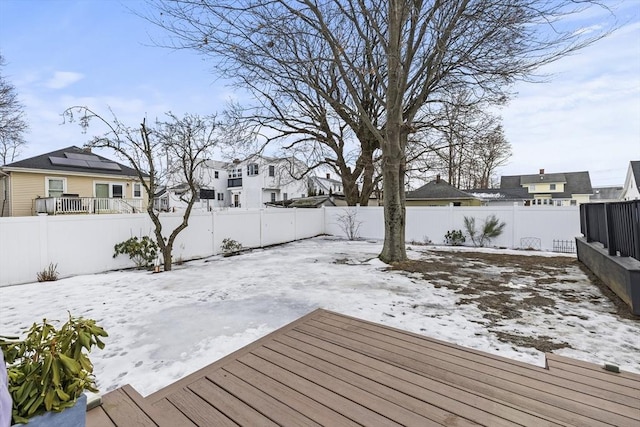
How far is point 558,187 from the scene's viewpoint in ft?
95.4

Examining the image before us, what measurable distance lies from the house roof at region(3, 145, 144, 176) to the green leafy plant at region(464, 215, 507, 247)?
15.0 metres

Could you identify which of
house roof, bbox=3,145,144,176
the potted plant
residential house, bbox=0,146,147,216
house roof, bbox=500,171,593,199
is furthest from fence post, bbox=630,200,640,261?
house roof, bbox=500,171,593,199

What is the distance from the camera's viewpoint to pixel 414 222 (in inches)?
453

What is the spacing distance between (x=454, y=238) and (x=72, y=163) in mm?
16830

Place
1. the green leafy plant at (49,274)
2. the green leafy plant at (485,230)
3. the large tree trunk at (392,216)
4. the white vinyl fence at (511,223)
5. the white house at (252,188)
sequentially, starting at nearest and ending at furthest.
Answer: the green leafy plant at (49,274) < the large tree trunk at (392,216) < the white vinyl fence at (511,223) < the green leafy plant at (485,230) < the white house at (252,188)

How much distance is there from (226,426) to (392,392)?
103cm

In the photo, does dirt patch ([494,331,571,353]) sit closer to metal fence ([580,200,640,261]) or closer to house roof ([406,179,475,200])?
metal fence ([580,200,640,261])

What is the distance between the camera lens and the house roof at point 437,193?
57.7ft

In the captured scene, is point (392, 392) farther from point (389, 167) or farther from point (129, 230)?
point (129, 230)

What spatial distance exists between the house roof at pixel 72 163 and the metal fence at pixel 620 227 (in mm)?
15853

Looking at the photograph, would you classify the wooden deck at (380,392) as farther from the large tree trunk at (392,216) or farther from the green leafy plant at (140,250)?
the green leafy plant at (140,250)

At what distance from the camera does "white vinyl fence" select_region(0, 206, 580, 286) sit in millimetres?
5641

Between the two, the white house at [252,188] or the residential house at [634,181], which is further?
the white house at [252,188]

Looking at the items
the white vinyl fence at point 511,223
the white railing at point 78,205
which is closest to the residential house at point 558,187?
the white vinyl fence at point 511,223
